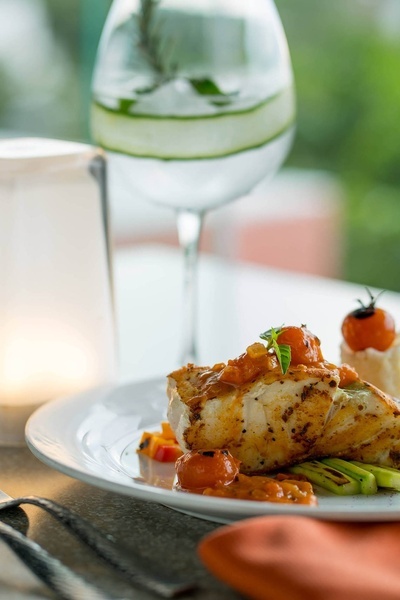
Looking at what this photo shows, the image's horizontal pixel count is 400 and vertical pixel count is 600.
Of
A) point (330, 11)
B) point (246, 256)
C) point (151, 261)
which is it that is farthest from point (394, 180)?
point (151, 261)

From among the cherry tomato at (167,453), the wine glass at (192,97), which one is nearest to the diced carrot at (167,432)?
the cherry tomato at (167,453)

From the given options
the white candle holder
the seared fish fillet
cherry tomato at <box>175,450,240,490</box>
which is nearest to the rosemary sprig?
the white candle holder

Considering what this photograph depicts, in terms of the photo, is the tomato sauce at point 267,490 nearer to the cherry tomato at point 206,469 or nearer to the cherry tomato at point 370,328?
the cherry tomato at point 206,469

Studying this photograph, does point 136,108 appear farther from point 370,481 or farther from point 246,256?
point 246,256

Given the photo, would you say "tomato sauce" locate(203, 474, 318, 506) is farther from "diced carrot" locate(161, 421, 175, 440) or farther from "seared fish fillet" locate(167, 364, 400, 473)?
"diced carrot" locate(161, 421, 175, 440)

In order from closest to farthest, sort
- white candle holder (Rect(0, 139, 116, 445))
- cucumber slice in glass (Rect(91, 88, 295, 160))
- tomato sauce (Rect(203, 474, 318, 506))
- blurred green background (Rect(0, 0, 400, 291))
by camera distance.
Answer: tomato sauce (Rect(203, 474, 318, 506)) → white candle holder (Rect(0, 139, 116, 445)) → cucumber slice in glass (Rect(91, 88, 295, 160)) → blurred green background (Rect(0, 0, 400, 291))

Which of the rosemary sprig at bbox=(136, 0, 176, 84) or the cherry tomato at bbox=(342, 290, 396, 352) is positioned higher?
the rosemary sprig at bbox=(136, 0, 176, 84)

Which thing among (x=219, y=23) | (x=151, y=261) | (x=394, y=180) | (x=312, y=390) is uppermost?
(x=219, y=23)
